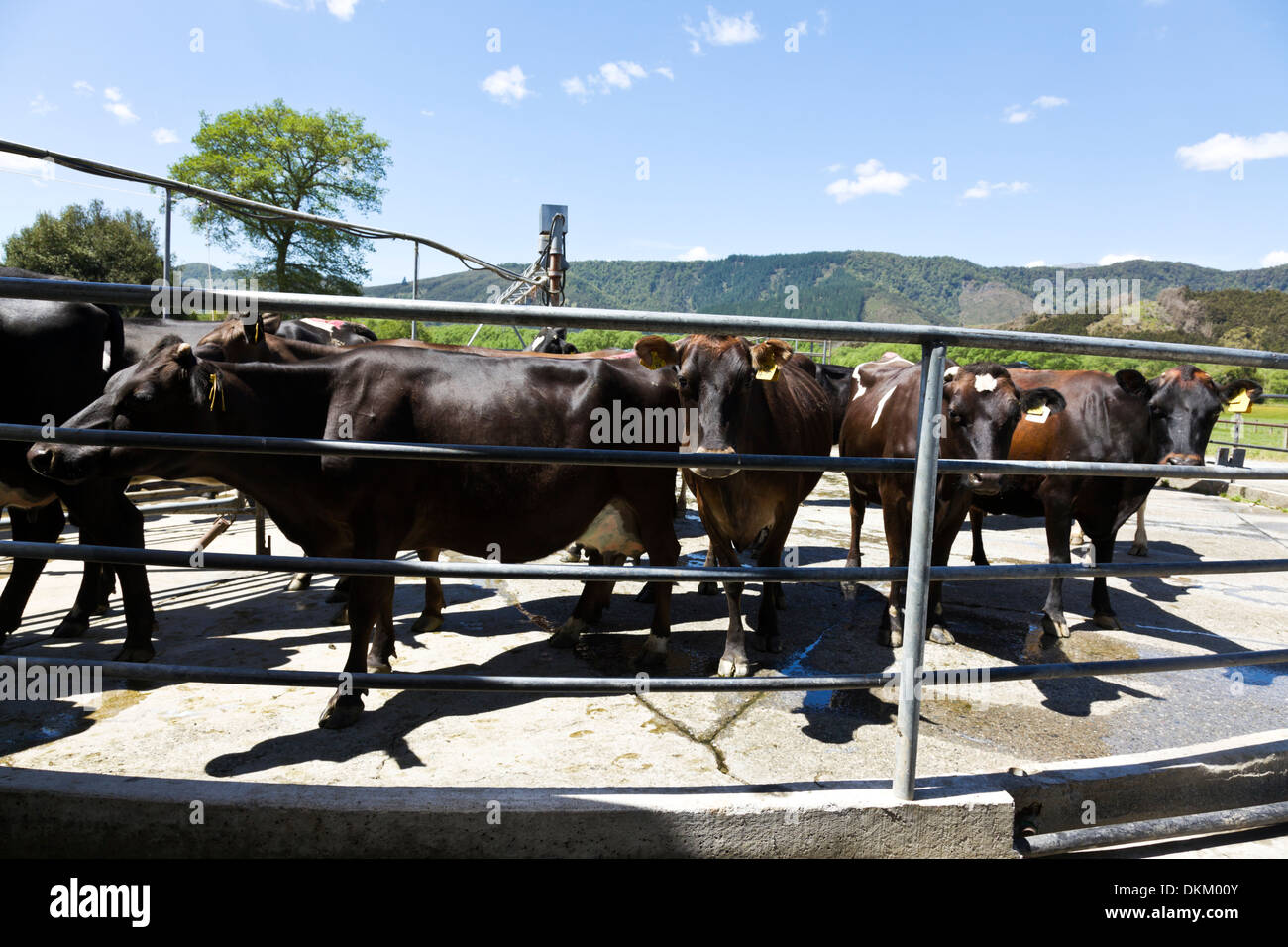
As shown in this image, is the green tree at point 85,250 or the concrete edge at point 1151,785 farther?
the green tree at point 85,250

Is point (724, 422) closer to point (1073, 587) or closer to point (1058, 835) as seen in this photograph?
point (1058, 835)

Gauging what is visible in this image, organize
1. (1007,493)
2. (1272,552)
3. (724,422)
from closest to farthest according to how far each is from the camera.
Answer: (724,422) < (1007,493) < (1272,552)

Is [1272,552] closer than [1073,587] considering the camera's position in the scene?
No

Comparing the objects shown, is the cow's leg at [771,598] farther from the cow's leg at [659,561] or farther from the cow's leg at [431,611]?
the cow's leg at [431,611]

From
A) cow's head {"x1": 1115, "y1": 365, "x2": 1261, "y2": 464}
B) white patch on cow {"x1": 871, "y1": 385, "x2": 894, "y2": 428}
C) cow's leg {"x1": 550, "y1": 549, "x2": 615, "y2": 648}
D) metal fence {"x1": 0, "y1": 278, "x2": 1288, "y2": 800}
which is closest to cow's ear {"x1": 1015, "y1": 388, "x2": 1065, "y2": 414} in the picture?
cow's head {"x1": 1115, "y1": 365, "x2": 1261, "y2": 464}

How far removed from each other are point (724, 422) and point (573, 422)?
79cm

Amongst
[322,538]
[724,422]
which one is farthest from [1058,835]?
[322,538]

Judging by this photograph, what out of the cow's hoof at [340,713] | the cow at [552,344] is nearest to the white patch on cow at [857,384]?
the cow at [552,344]

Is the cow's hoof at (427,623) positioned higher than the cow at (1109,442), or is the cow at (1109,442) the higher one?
the cow at (1109,442)

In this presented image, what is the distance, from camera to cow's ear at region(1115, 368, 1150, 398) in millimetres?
5086

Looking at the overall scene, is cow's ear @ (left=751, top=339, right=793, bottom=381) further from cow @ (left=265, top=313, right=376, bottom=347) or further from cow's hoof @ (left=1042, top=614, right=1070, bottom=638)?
cow @ (left=265, top=313, right=376, bottom=347)

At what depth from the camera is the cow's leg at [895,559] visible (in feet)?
14.1

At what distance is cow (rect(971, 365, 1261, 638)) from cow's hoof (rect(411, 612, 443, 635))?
3.96 metres
